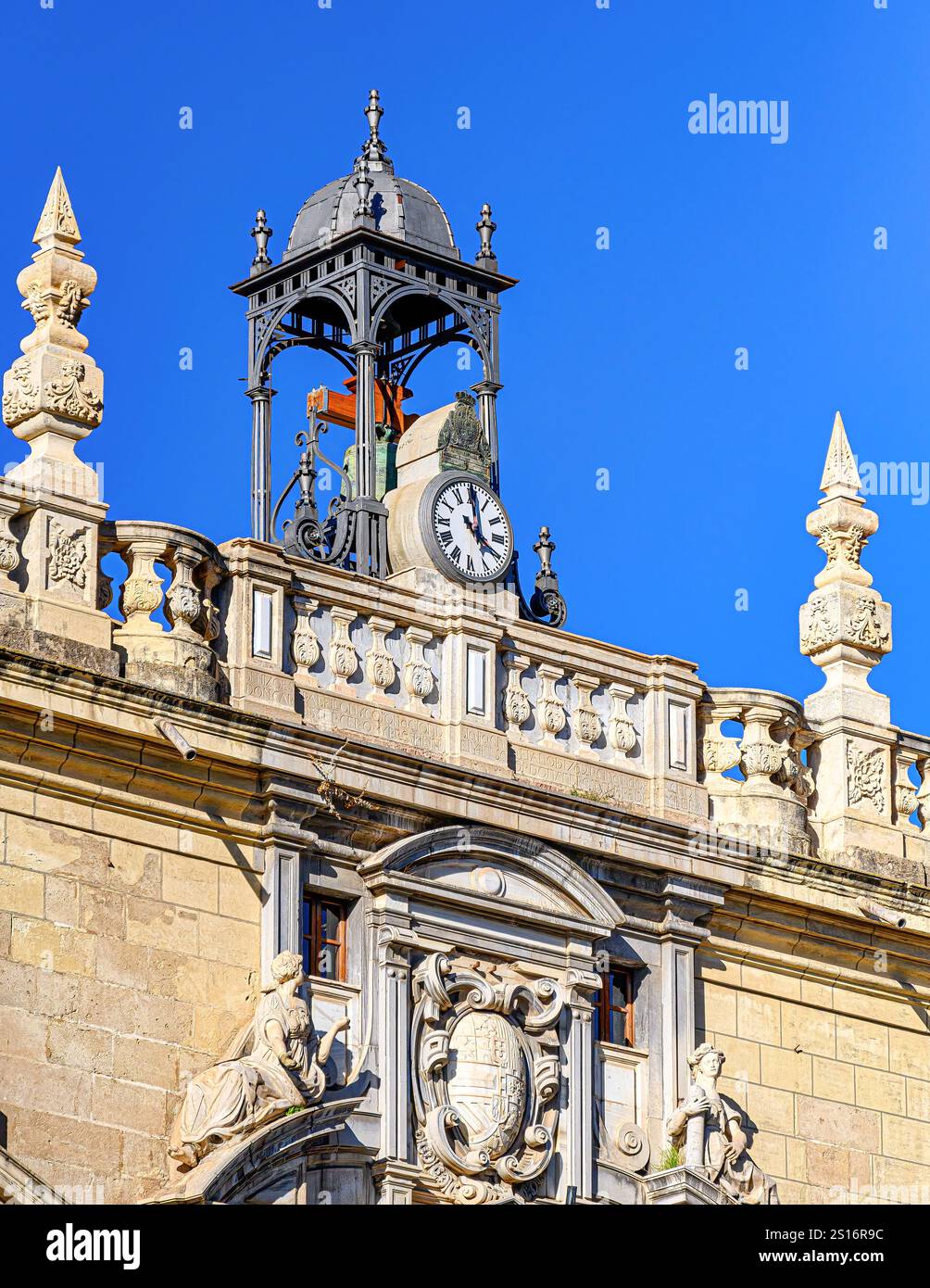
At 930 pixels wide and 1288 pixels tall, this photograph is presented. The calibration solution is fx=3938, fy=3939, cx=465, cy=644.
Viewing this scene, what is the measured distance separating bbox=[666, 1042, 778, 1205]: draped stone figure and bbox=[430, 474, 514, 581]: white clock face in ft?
14.1

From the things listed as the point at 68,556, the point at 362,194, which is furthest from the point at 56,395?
the point at 362,194

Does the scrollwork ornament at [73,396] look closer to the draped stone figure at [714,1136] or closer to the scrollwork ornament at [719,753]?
the scrollwork ornament at [719,753]

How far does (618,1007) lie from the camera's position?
1249 inches

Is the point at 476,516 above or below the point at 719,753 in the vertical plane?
above

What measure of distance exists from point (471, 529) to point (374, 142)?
488cm

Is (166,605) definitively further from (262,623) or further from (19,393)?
(19,393)

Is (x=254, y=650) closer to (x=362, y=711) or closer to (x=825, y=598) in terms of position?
(x=362, y=711)

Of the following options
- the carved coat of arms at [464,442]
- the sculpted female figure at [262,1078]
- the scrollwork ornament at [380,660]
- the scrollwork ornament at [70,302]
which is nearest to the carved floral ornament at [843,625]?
the carved coat of arms at [464,442]

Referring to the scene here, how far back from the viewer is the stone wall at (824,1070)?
32.3m

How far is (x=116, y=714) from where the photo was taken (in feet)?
95.0

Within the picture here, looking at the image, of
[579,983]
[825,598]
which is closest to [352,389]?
[825,598]

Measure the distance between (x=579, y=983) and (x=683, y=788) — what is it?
7.68 ft
